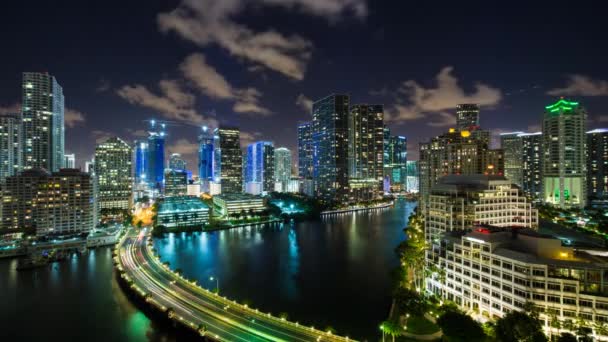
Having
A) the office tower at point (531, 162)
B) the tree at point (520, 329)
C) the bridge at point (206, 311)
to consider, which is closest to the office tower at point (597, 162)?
the office tower at point (531, 162)

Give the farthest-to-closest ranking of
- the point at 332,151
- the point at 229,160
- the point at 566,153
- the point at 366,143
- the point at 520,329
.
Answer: the point at 229,160
the point at 366,143
the point at 332,151
the point at 566,153
the point at 520,329

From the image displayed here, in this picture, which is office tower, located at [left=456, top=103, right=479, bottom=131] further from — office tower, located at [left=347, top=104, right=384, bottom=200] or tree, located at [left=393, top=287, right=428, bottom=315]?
tree, located at [left=393, top=287, right=428, bottom=315]

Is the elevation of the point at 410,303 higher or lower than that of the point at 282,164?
lower

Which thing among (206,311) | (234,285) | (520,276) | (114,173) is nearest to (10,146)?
(114,173)

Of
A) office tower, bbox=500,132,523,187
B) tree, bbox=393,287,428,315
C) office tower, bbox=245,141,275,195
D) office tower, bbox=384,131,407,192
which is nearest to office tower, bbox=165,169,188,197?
office tower, bbox=245,141,275,195

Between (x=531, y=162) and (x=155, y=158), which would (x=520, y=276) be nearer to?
(x=531, y=162)

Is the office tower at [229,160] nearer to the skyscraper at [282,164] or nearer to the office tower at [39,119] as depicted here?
the skyscraper at [282,164]

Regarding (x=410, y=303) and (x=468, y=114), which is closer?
(x=410, y=303)
